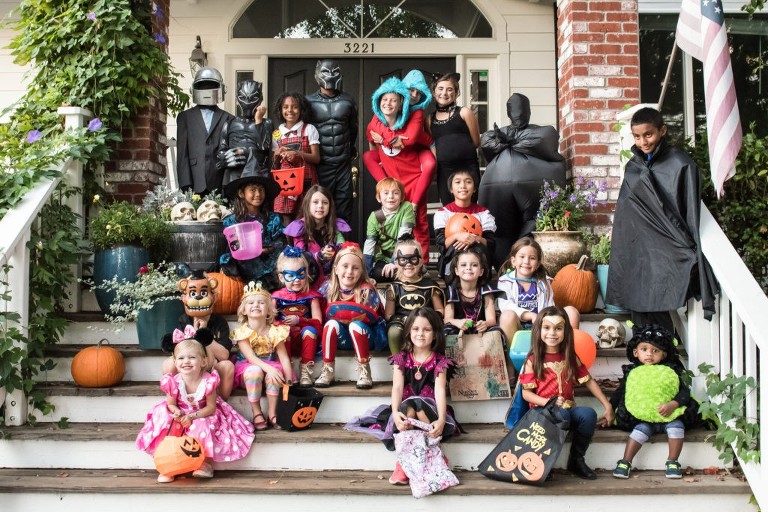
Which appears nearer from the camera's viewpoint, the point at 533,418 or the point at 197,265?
the point at 533,418

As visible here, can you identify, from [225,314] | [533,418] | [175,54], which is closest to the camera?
[533,418]

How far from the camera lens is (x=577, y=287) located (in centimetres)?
506

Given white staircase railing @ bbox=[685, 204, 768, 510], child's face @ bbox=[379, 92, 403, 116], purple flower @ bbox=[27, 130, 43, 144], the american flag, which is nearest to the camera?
white staircase railing @ bbox=[685, 204, 768, 510]

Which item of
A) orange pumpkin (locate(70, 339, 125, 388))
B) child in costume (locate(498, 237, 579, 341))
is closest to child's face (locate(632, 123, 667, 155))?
child in costume (locate(498, 237, 579, 341))

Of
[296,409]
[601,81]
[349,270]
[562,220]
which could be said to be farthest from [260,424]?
[601,81]

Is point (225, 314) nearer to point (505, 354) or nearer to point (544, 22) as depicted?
point (505, 354)

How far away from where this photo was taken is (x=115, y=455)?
4141 mm

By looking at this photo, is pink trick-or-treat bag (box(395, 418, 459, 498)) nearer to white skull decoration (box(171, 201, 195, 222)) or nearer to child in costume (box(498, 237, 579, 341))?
child in costume (box(498, 237, 579, 341))

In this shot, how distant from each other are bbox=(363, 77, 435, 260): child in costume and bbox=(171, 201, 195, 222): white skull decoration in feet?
4.62

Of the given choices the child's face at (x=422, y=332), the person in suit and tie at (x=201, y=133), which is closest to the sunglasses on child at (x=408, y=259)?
the child's face at (x=422, y=332)

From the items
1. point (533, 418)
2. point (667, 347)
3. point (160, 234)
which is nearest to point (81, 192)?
point (160, 234)

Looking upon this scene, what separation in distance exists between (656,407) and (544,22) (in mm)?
5244

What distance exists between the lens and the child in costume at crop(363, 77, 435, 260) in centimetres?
580

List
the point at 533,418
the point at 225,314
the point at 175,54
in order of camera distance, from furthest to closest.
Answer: the point at 175,54 → the point at 225,314 → the point at 533,418
